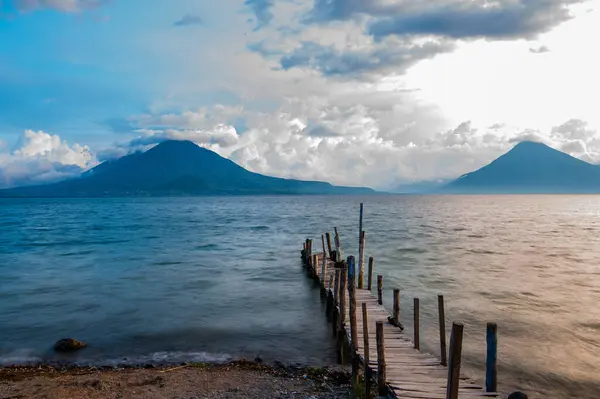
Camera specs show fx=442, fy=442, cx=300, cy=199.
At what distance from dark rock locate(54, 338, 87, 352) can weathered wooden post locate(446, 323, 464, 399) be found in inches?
614

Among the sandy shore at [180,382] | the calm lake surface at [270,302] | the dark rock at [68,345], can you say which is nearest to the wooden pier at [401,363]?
the sandy shore at [180,382]

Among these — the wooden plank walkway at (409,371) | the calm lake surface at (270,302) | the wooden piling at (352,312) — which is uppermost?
the wooden piling at (352,312)

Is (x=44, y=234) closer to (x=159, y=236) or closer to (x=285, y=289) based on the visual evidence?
(x=159, y=236)

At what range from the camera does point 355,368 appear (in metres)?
13.7

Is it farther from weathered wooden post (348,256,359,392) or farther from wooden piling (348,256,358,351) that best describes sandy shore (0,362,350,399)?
wooden piling (348,256,358,351)

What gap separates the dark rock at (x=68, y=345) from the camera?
719 inches

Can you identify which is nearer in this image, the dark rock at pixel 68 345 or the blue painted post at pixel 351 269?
the blue painted post at pixel 351 269

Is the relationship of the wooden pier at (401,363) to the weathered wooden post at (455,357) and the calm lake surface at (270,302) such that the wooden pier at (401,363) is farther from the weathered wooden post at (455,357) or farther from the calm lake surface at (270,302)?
the calm lake surface at (270,302)

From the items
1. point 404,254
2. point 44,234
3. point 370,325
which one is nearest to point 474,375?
point 370,325

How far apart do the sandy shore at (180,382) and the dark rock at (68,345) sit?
6.72 ft

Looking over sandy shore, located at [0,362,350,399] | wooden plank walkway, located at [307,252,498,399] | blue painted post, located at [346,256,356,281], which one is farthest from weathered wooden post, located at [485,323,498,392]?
blue painted post, located at [346,256,356,281]

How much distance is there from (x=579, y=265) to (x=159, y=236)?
5282cm

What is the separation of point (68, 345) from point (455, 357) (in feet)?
52.7

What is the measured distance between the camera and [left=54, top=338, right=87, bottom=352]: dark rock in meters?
18.3
